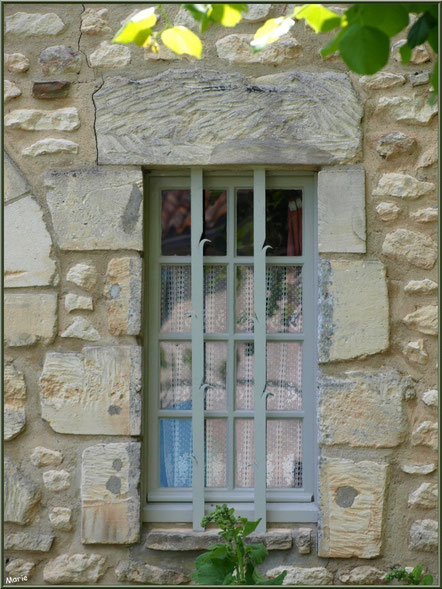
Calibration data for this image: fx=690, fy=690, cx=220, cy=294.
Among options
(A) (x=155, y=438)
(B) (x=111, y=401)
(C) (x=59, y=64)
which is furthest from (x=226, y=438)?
(C) (x=59, y=64)

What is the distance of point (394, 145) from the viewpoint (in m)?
2.87

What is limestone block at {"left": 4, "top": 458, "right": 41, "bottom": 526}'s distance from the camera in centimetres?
287

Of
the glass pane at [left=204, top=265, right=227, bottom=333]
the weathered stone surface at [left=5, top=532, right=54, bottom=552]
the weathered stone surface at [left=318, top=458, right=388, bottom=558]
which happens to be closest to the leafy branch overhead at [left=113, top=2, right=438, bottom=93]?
the glass pane at [left=204, top=265, right=227, bottom=333]

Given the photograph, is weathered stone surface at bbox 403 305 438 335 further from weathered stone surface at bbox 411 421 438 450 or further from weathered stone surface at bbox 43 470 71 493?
weathered stone surface at bbox 43 470 71 493

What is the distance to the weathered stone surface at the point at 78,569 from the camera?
287cm

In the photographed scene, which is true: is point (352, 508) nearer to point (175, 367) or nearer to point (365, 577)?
point (365, 577)

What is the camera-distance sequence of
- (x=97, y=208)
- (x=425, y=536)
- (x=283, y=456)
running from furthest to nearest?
(x=283, y=456), (x=97, y=208), (x=425, y=536)

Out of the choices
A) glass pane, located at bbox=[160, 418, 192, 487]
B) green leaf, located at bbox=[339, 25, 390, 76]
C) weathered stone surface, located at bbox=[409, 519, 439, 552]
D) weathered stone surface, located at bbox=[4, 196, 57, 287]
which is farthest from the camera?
glass pane, located at bbox=[160, 418, 192, 487]

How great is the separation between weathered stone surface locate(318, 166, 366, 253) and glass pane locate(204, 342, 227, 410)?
0.64m

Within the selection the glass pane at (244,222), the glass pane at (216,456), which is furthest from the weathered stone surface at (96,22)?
the glass pane at (216,456)

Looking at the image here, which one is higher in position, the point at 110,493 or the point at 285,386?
the point at 285,386

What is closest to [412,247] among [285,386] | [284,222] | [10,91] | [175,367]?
[284,222]

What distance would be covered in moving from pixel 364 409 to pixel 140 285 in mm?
1063

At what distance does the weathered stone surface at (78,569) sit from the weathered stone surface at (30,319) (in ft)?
3.00
